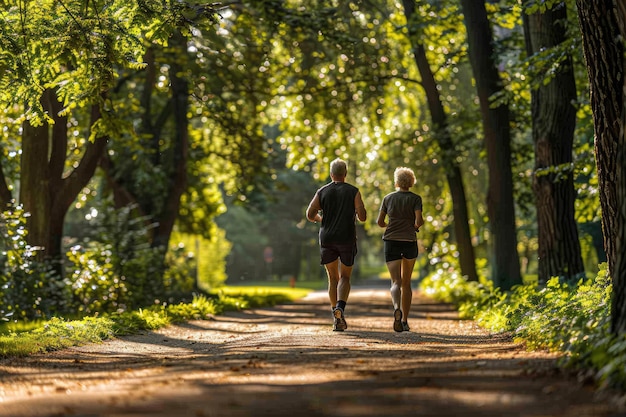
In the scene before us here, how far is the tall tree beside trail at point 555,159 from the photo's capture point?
14672 millimetres

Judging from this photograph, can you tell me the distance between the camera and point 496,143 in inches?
675

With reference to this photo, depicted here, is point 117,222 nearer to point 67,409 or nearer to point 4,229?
point 4,229

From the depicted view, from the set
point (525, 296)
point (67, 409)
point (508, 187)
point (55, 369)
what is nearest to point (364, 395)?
point (67, 409)

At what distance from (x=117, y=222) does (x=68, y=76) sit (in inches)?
282

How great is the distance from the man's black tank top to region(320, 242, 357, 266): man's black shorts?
57 mm

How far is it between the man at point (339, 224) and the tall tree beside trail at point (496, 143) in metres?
A: 6.14

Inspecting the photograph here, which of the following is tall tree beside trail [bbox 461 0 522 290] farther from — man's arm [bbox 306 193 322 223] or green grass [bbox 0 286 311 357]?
man's arm [bbox 306 193 322 223]

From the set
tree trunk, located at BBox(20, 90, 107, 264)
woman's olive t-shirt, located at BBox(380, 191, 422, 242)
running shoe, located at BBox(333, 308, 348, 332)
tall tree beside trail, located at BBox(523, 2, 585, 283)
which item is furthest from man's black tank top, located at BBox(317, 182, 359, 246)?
tree trunk, located at BBox(20, 90, 107, 264)

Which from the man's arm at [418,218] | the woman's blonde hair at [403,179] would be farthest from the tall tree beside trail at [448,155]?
the man's arm at [418,218]

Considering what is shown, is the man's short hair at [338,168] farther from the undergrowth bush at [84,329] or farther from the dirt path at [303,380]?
the undergrowth bush at [84,329]

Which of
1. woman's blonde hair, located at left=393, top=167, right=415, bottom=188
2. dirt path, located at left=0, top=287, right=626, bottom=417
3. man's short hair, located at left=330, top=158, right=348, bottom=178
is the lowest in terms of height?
dirt path, located at left=0, top=287, right=626, bottom=417

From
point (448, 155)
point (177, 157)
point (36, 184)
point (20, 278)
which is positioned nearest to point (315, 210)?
point (20, 278)

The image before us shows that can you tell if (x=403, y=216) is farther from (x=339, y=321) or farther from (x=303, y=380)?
(x=303, y=380)

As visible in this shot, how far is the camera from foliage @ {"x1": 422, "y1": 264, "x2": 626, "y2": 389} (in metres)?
6.06
